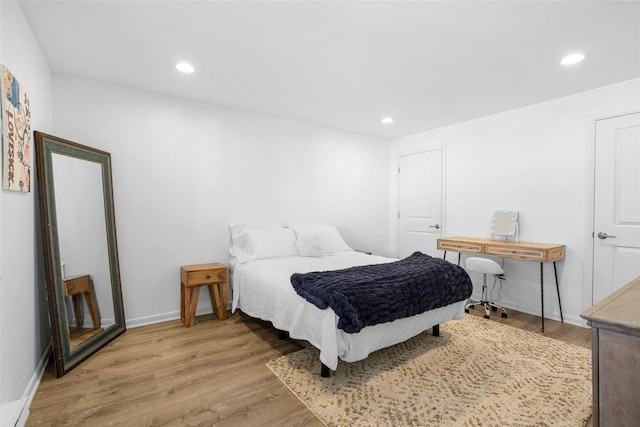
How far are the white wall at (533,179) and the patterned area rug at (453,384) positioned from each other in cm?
90

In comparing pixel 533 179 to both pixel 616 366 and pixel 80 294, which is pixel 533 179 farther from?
pixel 80 294

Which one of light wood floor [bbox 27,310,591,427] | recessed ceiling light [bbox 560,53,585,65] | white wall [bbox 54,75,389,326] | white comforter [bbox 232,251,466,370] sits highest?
recessed ceiling light [bbox 560,53,585,65]

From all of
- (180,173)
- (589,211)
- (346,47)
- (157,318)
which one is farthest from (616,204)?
(157,318)

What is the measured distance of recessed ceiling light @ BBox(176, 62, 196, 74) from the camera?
267cm

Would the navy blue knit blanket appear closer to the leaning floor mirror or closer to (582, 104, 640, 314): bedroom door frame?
(582, 104, 640, 314): bedroom door frame

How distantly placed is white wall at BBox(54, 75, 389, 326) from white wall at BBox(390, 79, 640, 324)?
1.94 m

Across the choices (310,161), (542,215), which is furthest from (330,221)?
(542,215)

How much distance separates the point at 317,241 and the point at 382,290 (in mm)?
1616

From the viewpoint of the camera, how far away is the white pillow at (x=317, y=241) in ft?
12.0

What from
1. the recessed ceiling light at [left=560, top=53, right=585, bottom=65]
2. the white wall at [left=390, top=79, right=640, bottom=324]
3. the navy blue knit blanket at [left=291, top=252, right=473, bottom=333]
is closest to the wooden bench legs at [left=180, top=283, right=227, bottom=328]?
the navy blue knit blanket at [left=291, top=252, right=473, bottom=333]

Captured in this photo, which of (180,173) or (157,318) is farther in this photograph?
(180,173)

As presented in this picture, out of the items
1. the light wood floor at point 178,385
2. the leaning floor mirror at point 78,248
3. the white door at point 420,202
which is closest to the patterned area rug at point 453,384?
the light wood floor at point 178,385

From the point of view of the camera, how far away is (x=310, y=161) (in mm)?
4465

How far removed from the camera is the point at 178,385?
2.13 meters
